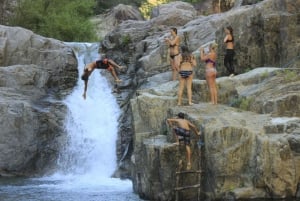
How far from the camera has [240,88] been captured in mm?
17688

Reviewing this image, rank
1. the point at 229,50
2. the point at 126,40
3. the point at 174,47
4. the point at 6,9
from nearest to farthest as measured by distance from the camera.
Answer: the point at 229,50 < the point at 174,47 < the point at 126,40 < the point at 6,9

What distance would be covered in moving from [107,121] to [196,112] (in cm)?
865

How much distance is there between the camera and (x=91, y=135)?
23.3 meters

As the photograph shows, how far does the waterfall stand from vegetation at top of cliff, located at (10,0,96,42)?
11.2m

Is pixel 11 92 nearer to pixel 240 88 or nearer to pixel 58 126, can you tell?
pixel 58 126

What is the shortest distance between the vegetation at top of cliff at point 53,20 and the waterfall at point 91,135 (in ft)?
36.8

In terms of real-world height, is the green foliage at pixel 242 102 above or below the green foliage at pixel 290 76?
below

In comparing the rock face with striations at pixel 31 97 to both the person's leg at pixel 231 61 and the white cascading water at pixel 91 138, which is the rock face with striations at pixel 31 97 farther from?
the person's leg at pixel 231 61

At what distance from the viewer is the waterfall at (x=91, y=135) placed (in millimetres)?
21906

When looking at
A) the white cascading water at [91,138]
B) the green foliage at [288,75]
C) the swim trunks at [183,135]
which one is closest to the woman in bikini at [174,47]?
the green foliage at [288,75]

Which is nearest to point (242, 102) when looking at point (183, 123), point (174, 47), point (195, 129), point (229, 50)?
point (195, 129)

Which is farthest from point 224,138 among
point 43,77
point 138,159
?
point 43,77

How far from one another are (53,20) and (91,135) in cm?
1608

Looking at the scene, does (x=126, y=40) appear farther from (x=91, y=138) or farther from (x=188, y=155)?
(x=188, y=155)
